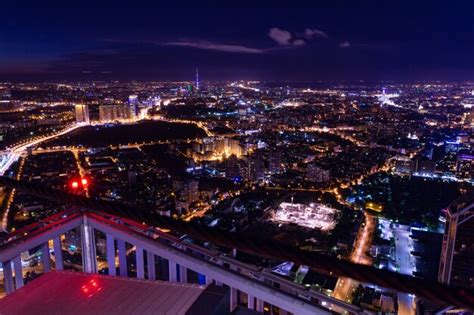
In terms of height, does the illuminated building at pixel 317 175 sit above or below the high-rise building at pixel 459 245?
below

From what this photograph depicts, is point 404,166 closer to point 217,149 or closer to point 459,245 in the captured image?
point 217,149

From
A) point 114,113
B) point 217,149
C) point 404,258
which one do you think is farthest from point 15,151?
point 404,258

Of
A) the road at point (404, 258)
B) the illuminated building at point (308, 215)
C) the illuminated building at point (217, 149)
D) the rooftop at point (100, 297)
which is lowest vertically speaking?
the road at point (404, 258)

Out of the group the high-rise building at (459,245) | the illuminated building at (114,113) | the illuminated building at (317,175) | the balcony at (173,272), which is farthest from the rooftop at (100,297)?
the illuminated building at (114,113)

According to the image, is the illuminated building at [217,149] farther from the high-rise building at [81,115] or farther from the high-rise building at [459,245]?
the high-rise building at [81,115]

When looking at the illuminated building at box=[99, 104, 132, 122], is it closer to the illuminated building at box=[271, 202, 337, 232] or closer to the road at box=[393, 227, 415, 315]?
the illuminated building at box=[271, 202, 337, 232]

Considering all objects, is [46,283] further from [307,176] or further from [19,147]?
[19,147]

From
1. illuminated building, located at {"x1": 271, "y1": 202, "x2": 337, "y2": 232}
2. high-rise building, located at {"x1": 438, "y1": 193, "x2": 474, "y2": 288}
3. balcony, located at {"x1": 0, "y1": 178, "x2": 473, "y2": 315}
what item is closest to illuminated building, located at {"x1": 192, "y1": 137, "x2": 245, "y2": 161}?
illuminated building, located at {"x1": 271, "y1": 202, "x2": 337, "y2": 232}
